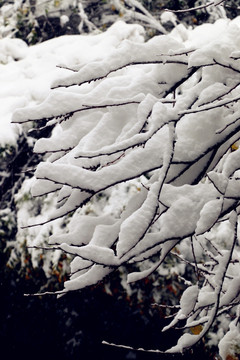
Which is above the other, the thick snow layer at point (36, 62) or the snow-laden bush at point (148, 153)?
the snow-laden bush at point (148, 153)

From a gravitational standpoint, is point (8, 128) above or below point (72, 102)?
below

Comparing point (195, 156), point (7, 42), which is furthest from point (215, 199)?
point (7, 42)

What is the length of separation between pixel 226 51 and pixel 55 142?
57 cm

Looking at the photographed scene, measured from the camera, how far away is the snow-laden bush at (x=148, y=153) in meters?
0.87

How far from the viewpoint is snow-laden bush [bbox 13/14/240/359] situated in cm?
87

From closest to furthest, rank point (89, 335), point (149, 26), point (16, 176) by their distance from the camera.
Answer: point (89, 335) → point (16, 176) → point (149, 26)

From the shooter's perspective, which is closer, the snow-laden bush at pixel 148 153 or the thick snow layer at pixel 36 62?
the snow-laden bush at pixel 148 153

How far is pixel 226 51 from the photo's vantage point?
39.2 inches

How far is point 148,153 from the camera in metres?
0.96

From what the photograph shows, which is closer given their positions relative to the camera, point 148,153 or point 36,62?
point 148,153

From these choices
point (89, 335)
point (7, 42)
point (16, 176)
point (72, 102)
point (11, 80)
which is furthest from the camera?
point (7, 42)

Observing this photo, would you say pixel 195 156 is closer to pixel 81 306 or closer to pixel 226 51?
pixel 226 51

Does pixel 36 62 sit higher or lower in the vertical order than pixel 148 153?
lower

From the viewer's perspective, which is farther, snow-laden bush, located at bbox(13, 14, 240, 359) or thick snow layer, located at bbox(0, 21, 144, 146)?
thick snow layer, located at bbox(0, 21, 144, 146)
